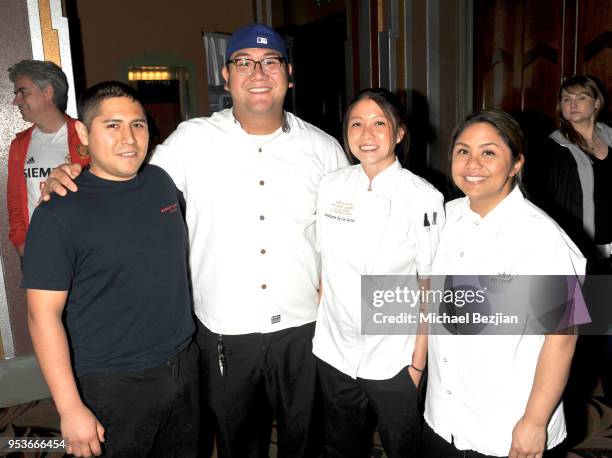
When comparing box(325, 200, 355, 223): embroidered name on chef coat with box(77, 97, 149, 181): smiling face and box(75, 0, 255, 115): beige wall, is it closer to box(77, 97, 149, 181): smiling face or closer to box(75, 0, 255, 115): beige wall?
box(77, 97, 149, 181): smiling face

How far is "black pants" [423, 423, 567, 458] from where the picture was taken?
1.48m

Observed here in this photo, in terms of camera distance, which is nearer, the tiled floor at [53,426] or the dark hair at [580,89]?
the tiled floor at [53,426]

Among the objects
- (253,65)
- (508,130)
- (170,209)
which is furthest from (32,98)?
(508,130)

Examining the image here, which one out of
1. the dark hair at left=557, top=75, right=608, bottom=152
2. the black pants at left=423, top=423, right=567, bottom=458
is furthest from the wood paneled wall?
the black pants at left=423, top=423, right=567, bottom=458

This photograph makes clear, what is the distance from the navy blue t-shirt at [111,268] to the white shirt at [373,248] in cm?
54

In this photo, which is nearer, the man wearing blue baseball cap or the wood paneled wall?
the man wearing blue baseball cap

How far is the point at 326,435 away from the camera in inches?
74.2

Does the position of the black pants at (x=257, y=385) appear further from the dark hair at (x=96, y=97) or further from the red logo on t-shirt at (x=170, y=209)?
the dark hair at (x=96, y=97)

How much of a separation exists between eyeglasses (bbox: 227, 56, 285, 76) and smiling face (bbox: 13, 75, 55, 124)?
5.17 ft

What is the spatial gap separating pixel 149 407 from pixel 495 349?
1.01 meters

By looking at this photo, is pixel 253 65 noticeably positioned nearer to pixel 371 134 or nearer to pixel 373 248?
pixel 371 134

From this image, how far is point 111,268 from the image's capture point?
1483 mm

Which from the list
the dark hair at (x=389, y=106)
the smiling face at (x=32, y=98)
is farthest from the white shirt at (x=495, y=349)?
the smiling face at (x=32, y=98)

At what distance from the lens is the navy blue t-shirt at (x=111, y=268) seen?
4.59ft
